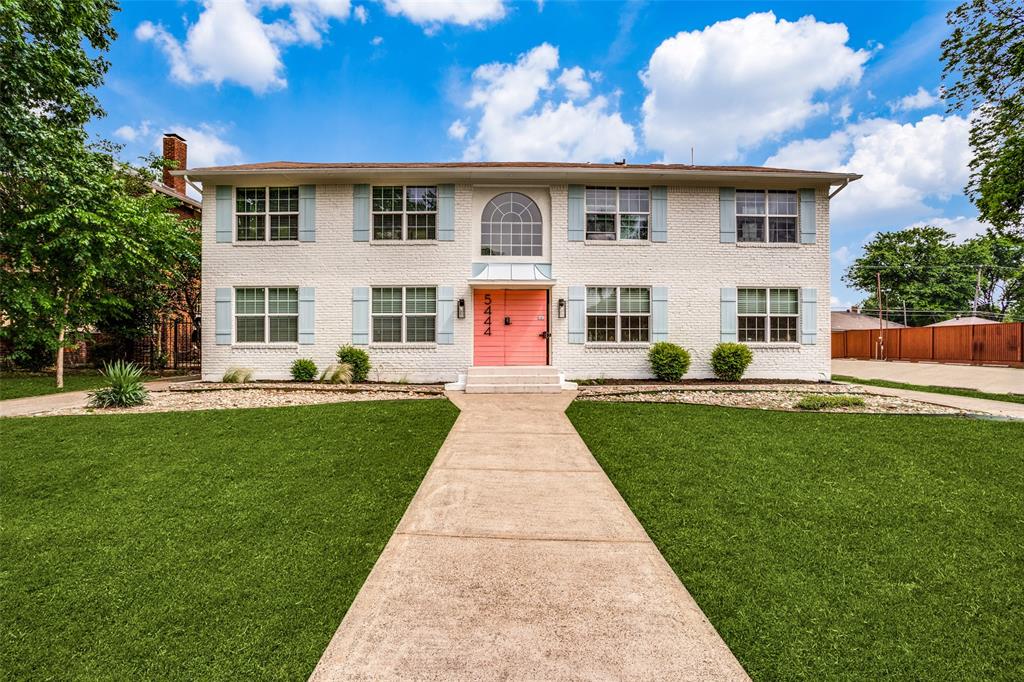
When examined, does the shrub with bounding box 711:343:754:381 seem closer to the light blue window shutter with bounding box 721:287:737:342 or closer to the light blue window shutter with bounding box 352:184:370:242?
the light blue window shutter with bounding box 721:287:737:342

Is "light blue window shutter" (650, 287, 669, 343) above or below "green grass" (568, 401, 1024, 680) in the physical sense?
above

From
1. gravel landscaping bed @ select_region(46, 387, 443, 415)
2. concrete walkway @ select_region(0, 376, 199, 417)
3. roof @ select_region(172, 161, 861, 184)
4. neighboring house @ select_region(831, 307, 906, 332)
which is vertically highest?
roof @ select_region(172, 161, 861, 184)

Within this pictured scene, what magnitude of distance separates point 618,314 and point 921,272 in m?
44.9

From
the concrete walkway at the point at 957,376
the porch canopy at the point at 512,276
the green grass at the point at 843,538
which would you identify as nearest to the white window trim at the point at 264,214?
the porch canopy at the point at 512,276

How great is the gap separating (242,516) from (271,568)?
1.01m

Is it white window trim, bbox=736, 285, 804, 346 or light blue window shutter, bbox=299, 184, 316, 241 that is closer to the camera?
light blue window shutter, bbox=299, 184, 316, 241

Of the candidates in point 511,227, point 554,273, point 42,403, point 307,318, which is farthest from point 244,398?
point 554,273

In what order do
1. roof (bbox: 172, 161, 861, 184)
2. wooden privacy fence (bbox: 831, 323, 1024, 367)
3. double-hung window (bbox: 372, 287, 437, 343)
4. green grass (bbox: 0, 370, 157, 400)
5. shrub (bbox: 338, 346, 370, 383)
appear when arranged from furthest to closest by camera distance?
wooden privacy fence (bbox: 831, 323, 1024, 367) → double-hung window (bbox: 372, 287, 437, 343) → shrub (bbox: 338, 346, 370, 383) → roof (bbox: 172, 161, 861, 184) → green grass (bbox: 0, 370, 157, 400)

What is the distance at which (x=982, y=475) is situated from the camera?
4.45 m

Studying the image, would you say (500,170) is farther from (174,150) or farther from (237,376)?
(174,150)

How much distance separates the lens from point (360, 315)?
11.7 m

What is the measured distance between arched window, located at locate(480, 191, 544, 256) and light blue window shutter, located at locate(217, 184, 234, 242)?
6.77 metres

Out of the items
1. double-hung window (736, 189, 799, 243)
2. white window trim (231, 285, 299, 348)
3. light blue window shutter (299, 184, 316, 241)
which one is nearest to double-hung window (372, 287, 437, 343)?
white window trim (231, 285, 299, 348)

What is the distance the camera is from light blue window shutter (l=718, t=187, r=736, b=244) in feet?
39.3
